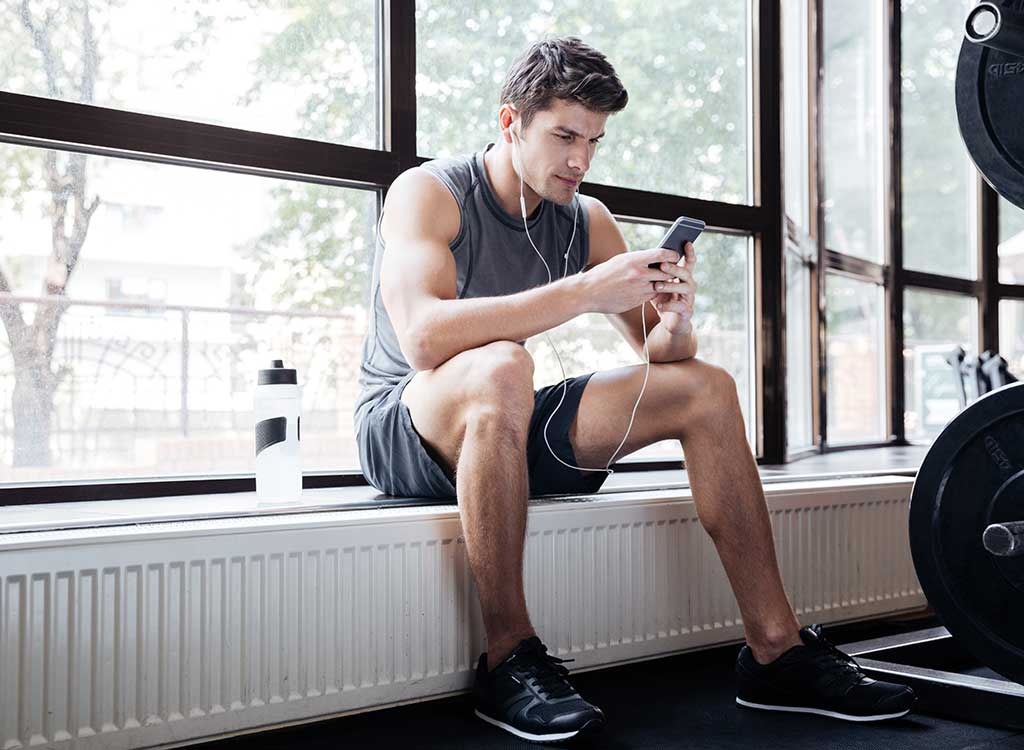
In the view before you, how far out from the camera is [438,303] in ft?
4.81

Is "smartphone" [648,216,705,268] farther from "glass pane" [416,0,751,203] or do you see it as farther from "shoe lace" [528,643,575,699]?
"glass pane" [416,0,751,203]

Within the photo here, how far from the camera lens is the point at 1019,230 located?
14.2ft

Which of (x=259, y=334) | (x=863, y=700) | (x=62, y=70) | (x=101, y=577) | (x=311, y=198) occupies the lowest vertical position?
(x=863, y=700)

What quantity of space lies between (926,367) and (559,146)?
8.43 ft

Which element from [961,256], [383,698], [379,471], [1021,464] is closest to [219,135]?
[379,471]

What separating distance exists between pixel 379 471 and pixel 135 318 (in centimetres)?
48

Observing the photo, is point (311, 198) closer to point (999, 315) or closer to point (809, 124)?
point (809, 124)

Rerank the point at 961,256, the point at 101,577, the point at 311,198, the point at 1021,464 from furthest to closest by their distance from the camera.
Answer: the point at 961,256, the point at 311,198, the point at 1021,464, the point at 101,577

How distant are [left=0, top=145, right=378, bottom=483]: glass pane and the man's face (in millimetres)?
431

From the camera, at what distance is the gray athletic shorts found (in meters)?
1.58

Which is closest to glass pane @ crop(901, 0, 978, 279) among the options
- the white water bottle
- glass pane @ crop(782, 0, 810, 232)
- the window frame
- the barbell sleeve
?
glass pane @ crop(782, 0, 810, 232)

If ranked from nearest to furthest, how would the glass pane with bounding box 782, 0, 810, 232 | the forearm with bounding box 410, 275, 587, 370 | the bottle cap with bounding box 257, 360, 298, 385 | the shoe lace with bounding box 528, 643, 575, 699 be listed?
the shoe lace with bounding box 528, 643, 575, 699 < the forearm with bounding box 410, 275, 587, 370 < the bottle cap with bounding box 257, 360, 298, 385 < the glass pane with bounding box 782, 0, 810, 232

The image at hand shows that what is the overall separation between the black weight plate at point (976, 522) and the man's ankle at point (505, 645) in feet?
1.74

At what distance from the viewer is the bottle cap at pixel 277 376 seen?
157 centimetres
